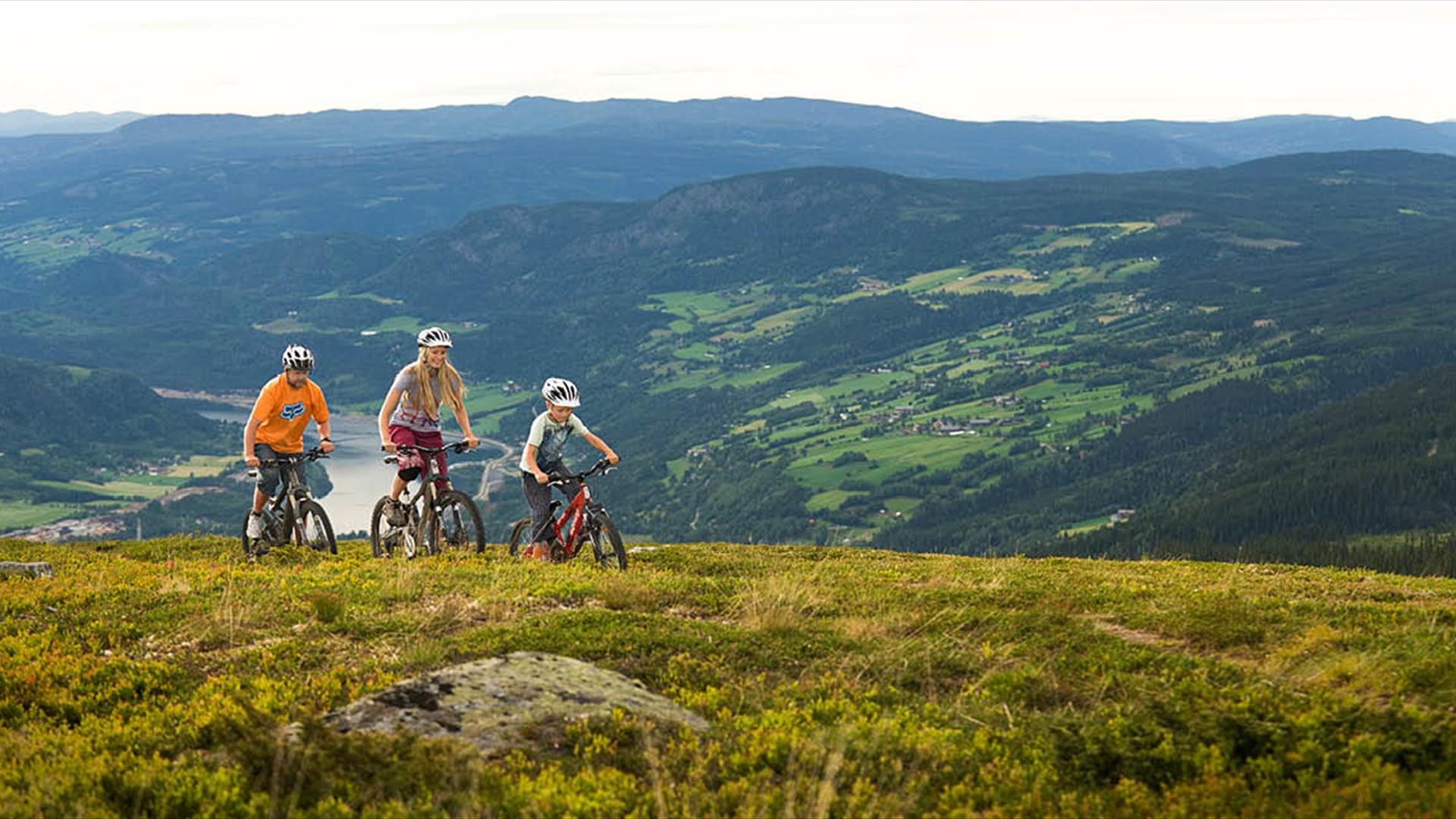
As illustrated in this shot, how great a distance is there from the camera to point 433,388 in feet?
63.0

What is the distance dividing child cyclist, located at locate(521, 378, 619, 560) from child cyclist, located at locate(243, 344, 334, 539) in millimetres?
4060

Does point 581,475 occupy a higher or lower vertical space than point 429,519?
higher

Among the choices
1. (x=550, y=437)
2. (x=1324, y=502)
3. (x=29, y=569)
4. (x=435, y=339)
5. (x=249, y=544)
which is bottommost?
(x=1324, y=502)

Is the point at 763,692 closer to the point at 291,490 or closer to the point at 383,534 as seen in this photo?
the point at 383,534

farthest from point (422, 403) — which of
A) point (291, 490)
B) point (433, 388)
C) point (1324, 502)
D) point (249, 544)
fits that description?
point (1324, 502)

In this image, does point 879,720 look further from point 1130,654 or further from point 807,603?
point 807,603

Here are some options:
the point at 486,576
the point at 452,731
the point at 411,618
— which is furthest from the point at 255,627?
the point at 452,731

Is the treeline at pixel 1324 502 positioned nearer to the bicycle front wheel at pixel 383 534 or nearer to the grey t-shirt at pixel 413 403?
the bicycle front wheel at pixel 383 534

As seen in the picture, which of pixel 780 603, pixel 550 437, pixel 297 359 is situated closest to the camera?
pixel 780 603

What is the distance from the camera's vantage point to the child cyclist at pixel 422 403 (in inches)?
746

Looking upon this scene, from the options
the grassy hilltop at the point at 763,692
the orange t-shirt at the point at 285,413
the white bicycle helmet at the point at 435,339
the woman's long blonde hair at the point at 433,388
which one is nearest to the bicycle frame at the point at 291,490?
the orange t-shirt at the point at 285,413

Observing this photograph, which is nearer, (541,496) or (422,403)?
(541,496)

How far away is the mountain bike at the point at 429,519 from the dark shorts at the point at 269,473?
1.61 meters

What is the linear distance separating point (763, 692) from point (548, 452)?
8309 mm
